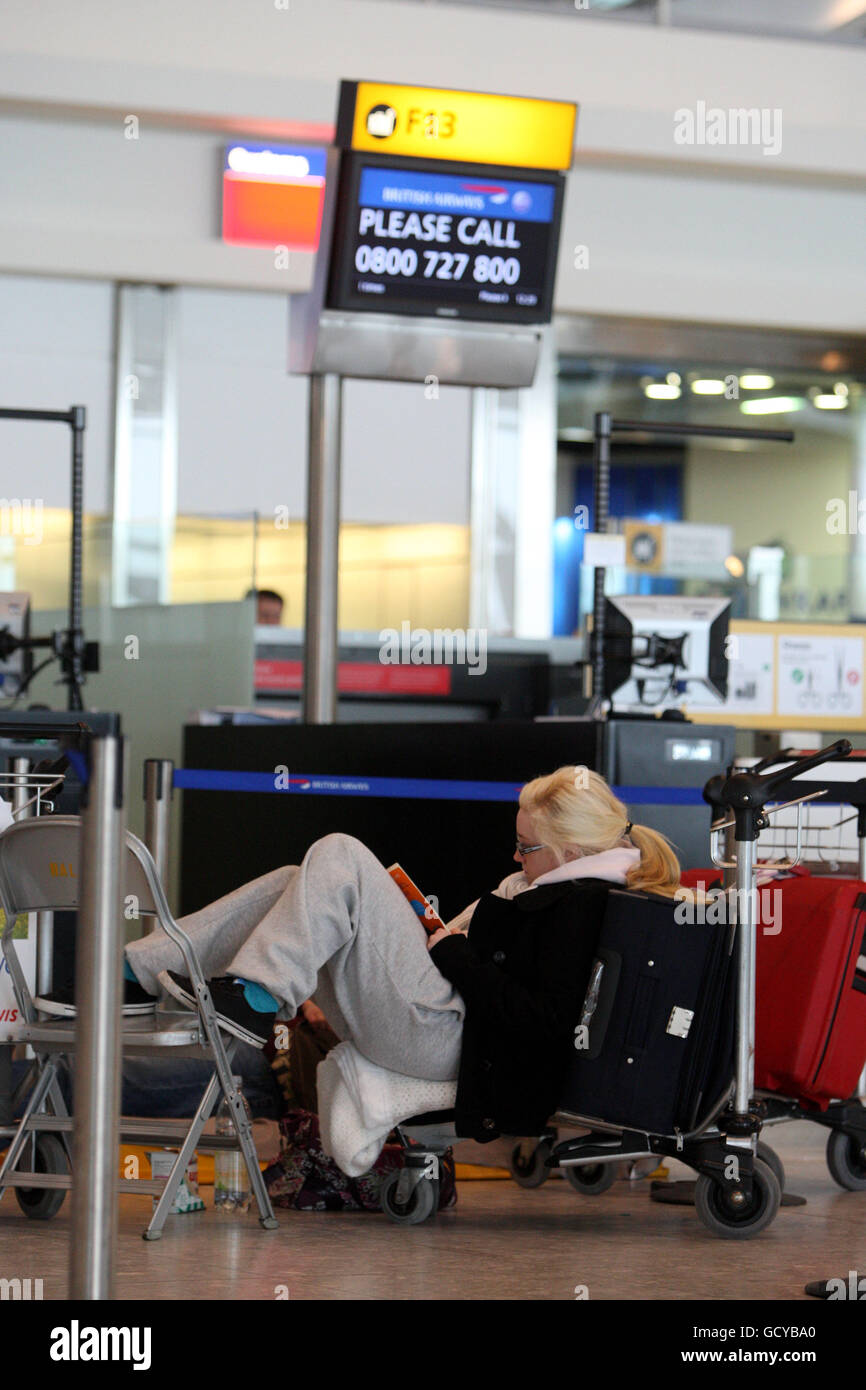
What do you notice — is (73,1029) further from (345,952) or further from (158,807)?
(158,807)

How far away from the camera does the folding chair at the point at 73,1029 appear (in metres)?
3.01

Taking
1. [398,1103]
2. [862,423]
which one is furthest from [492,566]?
[398,1103]

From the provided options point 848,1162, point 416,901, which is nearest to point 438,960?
point 416,901

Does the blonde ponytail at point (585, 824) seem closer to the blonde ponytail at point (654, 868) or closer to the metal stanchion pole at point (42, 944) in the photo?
the blonde ponytail at point (654, 868)

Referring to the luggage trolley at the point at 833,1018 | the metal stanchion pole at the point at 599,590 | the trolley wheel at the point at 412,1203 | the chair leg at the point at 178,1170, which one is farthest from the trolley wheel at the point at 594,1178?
the metal stanchion pole at the point at 599,590

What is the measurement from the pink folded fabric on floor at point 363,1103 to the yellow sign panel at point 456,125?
3.75 m

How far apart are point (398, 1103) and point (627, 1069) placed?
42 cm

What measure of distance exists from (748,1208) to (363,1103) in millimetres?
719

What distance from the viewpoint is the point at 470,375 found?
6.32 m

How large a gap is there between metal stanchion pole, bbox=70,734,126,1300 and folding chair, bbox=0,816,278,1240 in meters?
0.89

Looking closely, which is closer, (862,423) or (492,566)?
(492,566)

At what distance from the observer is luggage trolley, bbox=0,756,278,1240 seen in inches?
119

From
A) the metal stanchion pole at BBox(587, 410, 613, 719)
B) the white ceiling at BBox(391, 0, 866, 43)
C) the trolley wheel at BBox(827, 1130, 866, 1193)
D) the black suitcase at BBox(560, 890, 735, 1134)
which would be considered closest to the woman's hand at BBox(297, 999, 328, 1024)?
the black suitcase at BBox(560, 890, 735, 1134)
